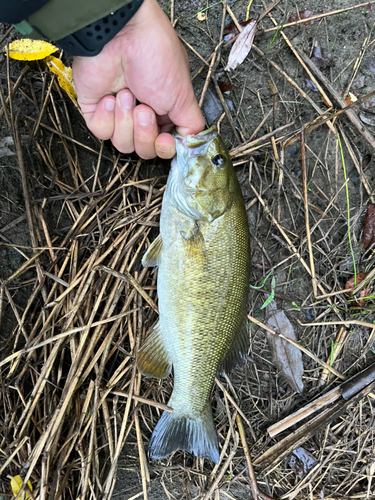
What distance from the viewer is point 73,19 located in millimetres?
1548

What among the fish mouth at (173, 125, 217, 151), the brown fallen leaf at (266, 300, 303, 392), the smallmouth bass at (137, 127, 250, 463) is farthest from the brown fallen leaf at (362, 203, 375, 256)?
the fish mouth at (173, 125, 217, 151)

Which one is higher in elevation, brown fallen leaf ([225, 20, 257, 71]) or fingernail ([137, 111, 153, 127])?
brown fallen leaf ([225, 20, 257, 71])

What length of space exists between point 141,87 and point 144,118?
185 millimetres

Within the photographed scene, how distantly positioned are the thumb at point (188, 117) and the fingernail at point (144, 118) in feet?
0.54

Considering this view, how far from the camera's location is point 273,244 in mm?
2660

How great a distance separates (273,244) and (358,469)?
2.14 meters

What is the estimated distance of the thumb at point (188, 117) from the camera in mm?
1998

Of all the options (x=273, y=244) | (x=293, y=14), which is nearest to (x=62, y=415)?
(x=273, y=244)

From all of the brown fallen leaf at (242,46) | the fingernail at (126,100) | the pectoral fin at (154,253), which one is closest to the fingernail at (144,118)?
the fingernail at (126,100)

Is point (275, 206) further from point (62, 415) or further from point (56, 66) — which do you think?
point (62, 415)

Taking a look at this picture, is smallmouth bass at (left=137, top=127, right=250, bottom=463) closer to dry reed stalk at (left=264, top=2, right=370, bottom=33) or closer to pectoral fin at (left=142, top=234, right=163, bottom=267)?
pectoral fin at (left=142, top=234, right=163, bottom=267)

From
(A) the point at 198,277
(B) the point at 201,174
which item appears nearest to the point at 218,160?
(B) the point at 201,174

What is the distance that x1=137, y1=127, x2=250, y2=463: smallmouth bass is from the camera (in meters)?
1.98

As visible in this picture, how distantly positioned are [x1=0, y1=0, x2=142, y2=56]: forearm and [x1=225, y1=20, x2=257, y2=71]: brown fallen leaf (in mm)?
1062
